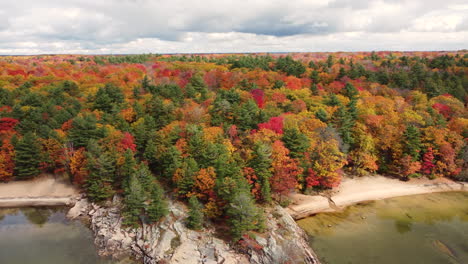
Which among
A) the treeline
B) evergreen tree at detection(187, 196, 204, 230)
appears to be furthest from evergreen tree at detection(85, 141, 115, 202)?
evergreen tree at detection(187, 196, 204, 230)

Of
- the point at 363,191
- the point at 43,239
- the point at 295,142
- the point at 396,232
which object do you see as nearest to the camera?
the point at 43,239

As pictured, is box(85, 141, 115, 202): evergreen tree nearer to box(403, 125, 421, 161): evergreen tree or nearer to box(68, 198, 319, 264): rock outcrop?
box(68, 198, 319, 264): rock outcrop

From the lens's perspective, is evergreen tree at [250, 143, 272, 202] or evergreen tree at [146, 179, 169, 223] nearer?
evergreen tree at [146, 179, 169, 223]

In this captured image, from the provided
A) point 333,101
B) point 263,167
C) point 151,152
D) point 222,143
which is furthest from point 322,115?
point 151,152

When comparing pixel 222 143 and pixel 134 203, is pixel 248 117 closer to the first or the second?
pixel 222 143

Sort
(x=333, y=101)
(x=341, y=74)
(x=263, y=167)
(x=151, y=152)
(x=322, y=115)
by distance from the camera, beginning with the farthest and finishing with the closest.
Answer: (x=341, y=74) → (x=333, y=101) → (x=322, y=115) → (x=151, y=152) → (x=263, y=167)

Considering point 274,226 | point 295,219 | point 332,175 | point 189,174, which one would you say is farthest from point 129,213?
point 332,175
